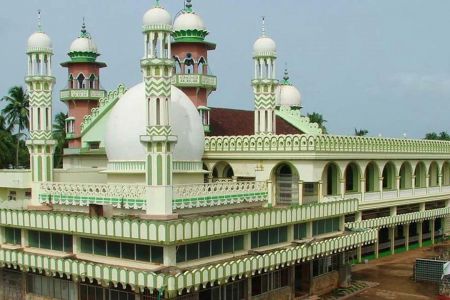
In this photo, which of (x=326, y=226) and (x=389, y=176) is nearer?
(x=326, y=226)

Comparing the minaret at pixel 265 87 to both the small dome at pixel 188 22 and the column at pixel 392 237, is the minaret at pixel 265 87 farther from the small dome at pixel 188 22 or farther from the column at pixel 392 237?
the column at pixel 392 237

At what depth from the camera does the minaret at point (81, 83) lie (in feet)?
148

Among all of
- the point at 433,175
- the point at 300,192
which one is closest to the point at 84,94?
the point at 300,192

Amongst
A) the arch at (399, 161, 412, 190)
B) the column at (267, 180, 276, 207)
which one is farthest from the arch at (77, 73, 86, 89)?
the arch at (399, 161, 412, 190)

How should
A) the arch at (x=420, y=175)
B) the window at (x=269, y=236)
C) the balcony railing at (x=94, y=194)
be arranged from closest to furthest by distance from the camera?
the balcony railing at (x=94, y=194)
the window at (x=269, y=236)
the arch at (x=420, y=175)

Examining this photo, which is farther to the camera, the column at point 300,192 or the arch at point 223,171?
the arch at point 223,171

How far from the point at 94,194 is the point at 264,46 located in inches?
595

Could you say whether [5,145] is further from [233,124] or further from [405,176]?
[405,176]

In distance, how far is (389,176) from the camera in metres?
45.3

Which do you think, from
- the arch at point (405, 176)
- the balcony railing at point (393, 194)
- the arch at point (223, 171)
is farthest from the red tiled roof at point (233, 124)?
the arch at point (405, 176)

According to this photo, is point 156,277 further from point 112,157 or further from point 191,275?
point 112,157

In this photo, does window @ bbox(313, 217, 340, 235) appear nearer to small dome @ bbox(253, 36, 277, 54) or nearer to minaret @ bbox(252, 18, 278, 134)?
minaret @ bbox(252, 18, 278, 134)

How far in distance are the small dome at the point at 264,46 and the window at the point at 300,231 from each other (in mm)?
11655

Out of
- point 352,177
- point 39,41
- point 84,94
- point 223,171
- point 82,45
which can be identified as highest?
point 82,45
